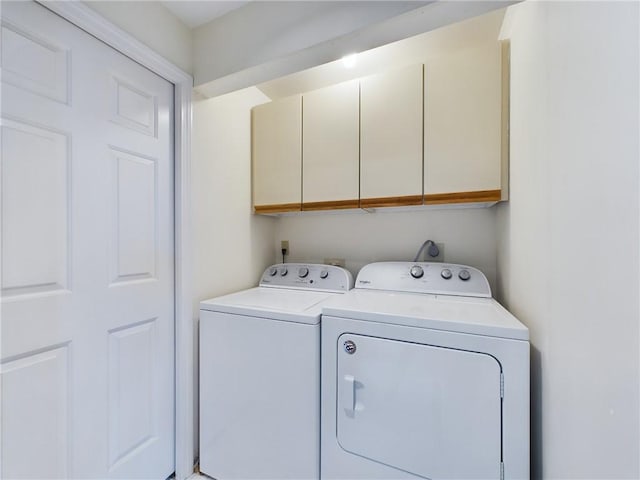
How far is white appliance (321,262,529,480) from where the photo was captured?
0.93 m

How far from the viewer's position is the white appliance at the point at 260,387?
3.91 feet

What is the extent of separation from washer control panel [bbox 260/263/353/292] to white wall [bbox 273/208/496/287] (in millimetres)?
204

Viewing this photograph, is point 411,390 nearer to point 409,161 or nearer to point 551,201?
point 551,201

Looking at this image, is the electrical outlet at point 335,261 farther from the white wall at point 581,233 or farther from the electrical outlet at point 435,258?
the white wall at point 581,233

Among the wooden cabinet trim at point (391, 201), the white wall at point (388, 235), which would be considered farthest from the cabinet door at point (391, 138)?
the white wall at point (388, 235)

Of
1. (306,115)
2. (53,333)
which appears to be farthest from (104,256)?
(306,115)

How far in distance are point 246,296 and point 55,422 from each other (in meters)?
0.89

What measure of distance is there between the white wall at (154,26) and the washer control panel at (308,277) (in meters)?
1.34

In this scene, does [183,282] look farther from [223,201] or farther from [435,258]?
[435,258]

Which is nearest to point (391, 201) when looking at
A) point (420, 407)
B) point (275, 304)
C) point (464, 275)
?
point (464, 275)

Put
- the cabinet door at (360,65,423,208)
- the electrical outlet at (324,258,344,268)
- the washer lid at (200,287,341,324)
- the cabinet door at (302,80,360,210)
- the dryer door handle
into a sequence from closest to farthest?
the dryer door handle, the washer lid at (200,287,341,324), the cabinet door at (360,65,423,208), the cabinet door at (302,80,360,210), the electrical outlet at (324,258,344,268)

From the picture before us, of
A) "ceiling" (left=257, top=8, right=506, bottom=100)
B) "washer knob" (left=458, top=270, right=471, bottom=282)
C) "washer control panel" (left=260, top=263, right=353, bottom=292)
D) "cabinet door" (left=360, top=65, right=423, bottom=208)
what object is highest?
"ceiling" (left=257, top=8, right=506, bottom=100)

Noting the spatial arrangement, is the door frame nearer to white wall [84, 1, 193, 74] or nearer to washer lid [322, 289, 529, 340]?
white wall [84, 1, 193, 74]

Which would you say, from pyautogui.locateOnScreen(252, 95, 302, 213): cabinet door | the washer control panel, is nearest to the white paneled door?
pyautogui.locateOnScreen(252, 95, 302, 213): cabinet door
